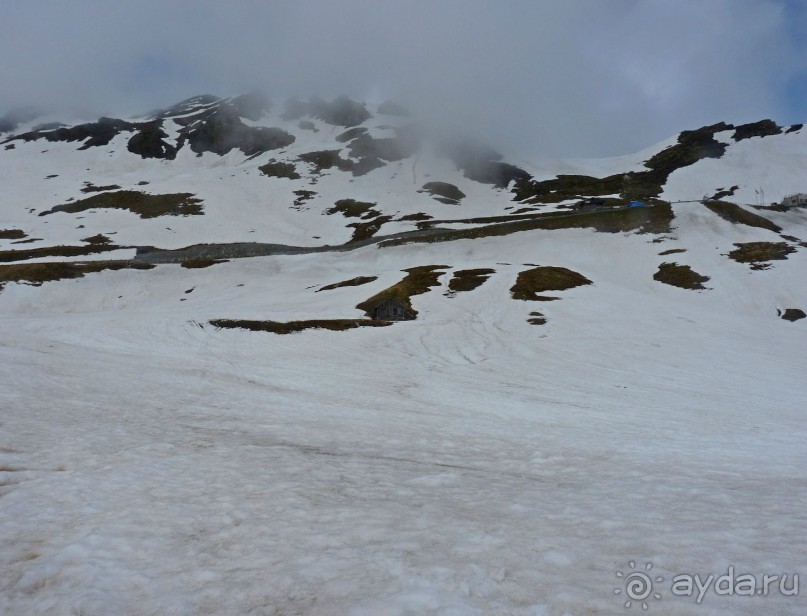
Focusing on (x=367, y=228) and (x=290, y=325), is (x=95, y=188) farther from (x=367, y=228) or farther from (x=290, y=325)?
(x=290, y=325)

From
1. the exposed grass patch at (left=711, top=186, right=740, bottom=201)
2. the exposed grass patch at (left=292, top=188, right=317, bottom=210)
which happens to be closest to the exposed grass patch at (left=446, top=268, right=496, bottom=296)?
the exposed grass patch at (left=292, top=188, right=317, bottom=210)

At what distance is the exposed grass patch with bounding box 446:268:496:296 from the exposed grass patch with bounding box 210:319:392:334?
15.5 meters

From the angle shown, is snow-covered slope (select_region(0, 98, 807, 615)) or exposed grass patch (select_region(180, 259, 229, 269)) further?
exposed grass patch (select_region(180, 259, 229, 269))

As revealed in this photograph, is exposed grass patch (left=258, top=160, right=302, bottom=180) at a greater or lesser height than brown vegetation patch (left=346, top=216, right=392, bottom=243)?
greater

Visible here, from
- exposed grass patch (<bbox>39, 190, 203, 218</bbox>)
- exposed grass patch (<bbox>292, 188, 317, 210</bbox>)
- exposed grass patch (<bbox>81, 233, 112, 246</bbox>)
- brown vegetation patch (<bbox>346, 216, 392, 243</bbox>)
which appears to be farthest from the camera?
exposed grass patch (<bbox>292, 188, 317, 210</bbox>)

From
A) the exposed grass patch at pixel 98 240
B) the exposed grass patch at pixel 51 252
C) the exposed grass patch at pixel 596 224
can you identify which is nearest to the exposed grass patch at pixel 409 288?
the exposed grass patch at pixel 596 224

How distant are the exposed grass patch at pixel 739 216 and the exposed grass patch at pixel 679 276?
79.8 ft

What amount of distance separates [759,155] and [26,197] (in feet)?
736

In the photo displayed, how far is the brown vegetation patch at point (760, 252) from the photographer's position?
62406 millimetres

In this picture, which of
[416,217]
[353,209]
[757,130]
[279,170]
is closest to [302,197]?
[353,209]

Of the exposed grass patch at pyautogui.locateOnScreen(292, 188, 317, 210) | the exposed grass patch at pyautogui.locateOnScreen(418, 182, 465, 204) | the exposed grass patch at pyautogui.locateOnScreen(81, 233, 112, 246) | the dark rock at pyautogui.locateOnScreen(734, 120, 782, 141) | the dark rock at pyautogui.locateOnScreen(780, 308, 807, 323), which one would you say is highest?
the dark rock at pyautogui.locateOnScreen(734, 120, 782, 141)

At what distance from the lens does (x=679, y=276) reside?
60969mm

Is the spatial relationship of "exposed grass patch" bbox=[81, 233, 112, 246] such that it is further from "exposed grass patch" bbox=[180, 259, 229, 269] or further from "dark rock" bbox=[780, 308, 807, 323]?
"dark rock" bbox=[780, 308, 807, 323]

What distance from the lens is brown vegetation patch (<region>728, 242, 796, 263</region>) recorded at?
62406mm
